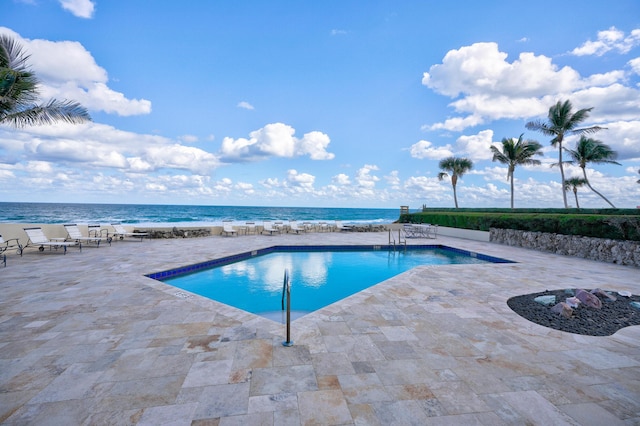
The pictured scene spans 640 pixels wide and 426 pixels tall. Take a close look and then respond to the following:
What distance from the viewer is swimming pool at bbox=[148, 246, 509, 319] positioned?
643cm

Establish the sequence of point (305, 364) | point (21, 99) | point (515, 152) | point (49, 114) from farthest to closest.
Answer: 1. point (515, 152)
2. point (49, 114)
3. point (21, 99)
4. point (305, 364)

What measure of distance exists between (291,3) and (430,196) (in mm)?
29345

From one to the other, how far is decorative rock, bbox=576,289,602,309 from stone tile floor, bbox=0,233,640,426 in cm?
73

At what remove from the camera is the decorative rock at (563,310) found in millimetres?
4301

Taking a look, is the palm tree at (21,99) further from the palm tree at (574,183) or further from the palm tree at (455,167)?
the palm tree at (574,183)

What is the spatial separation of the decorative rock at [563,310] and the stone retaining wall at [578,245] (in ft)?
22.3

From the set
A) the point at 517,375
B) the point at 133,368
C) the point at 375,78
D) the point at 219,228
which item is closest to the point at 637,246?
the point at 517,375

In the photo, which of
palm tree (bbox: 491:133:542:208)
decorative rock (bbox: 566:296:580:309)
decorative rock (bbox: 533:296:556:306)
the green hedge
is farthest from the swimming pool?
palm tree (bbox: 491:133:542:208)

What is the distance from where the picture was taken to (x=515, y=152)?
2166 cm

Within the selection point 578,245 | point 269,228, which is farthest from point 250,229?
point 578,245

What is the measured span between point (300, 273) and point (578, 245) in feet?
32.7

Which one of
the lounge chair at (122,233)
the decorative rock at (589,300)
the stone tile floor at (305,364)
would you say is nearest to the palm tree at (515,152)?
the decorative rock at (589,300)

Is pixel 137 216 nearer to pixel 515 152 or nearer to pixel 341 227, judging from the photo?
pixel 341 227

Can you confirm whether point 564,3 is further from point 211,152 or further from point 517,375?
point 211,152
